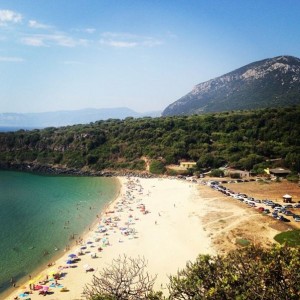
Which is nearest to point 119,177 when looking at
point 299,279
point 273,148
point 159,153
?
point 159,153

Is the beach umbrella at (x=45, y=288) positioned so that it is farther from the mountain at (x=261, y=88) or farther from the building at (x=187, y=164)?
the mountain at (x=261, y=88)

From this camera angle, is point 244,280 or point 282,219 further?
point 282,219

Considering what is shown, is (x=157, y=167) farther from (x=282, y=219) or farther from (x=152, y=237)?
(x=152, y=237)

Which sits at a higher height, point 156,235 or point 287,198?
point 287,198

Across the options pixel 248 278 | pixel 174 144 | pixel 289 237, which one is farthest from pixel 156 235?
pixel 174 144

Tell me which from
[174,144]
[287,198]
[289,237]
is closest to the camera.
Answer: [289,237]

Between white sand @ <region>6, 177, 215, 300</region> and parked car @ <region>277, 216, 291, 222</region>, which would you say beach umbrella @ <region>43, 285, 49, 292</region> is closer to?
white sand @ <region>6, 177, 215, 300</region>

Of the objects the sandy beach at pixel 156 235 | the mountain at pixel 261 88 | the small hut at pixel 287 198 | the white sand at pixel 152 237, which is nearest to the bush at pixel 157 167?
the white sand at pixel 152 237

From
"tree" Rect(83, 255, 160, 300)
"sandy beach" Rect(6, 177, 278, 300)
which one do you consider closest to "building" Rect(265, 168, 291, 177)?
"sandy beach" Rect(6, 177, 278, 300)

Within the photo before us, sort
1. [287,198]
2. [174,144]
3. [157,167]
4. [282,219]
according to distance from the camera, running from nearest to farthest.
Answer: [282,219], [287,198], [157,167], [174,144]
